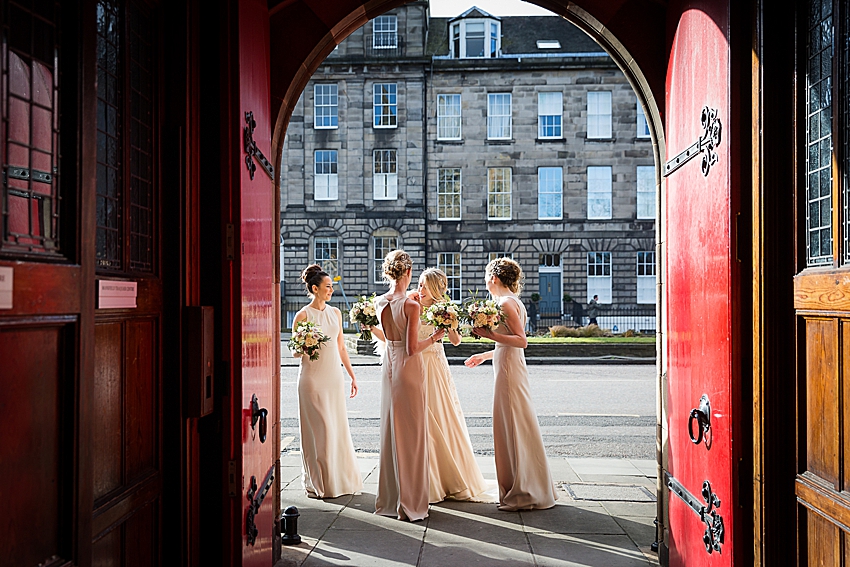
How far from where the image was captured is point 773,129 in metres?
2.81

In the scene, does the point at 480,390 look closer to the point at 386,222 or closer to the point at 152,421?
the point at 152,421

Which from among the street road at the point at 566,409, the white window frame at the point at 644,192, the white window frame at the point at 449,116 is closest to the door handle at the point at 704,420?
the street road at the point at 566,409

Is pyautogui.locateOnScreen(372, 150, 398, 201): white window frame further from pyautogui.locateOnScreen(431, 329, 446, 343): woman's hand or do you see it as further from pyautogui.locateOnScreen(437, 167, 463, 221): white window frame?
pyautogui.locateOnScreen(431, 329, 446, 343): woman's hand

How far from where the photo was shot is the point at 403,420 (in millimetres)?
5875

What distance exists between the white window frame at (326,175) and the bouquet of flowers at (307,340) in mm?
24797

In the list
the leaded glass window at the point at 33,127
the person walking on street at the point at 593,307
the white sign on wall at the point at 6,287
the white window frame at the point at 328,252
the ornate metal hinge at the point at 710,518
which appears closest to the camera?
the white sign on wall at the point at 6,287

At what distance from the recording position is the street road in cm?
874

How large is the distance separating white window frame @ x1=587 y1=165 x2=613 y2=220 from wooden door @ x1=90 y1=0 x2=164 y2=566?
29.0 metres

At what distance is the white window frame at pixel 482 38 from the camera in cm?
3162

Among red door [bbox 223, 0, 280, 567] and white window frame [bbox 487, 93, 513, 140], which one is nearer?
red door [bbox 223, 0, 280, 567]

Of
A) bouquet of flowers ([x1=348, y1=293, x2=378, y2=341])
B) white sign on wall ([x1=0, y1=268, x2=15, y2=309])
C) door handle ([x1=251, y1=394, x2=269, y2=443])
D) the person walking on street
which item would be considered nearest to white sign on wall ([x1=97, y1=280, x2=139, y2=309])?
white sign on wall ([x1=0, y1=268, x2=15, y2=309])

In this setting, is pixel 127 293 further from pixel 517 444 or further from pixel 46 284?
pixel 517 444

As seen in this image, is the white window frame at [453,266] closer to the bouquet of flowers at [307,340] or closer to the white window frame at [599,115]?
the white window frame at [599,115]

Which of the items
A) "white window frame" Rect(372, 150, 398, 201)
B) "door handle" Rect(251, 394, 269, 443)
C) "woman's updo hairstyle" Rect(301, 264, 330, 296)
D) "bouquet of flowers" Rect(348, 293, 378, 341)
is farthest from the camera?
"white window frame" Rect(372, 150, 398, 201)
